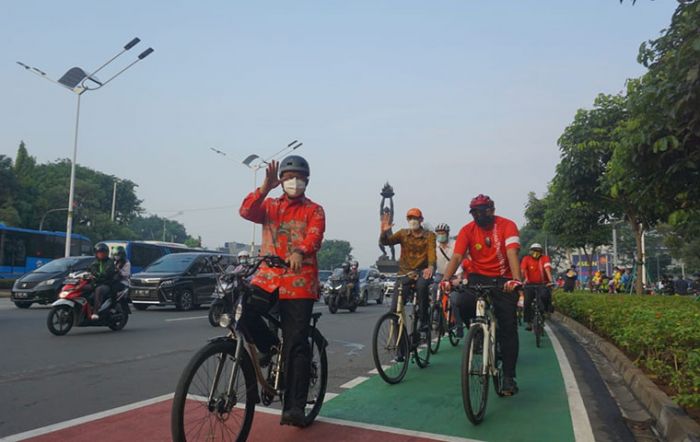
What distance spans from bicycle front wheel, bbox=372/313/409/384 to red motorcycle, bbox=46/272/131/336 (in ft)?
21.2

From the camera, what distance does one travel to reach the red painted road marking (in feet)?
13.5

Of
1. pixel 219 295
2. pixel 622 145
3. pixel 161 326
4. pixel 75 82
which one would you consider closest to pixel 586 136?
pixel 622 145

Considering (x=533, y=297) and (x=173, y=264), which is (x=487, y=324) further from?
(x=173, y=264)

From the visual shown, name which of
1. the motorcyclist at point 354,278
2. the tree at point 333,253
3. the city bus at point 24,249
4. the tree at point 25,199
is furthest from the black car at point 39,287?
the tree at point 333,253

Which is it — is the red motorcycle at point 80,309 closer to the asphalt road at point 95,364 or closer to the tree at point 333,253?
the asphalt road at point 95,364

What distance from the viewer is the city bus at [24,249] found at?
28.7m

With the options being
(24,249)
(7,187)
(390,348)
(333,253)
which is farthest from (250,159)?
(333,253)

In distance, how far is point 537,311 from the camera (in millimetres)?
10188

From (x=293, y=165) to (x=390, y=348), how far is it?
2.81 metres

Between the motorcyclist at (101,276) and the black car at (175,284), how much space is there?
509cm

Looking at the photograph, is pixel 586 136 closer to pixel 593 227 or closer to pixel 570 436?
pixel 593 227

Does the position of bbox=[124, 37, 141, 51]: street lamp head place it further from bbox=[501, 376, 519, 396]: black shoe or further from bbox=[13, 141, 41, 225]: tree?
bbox=[13, 141, 41, 225]: tree

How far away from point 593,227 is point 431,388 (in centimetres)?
1978

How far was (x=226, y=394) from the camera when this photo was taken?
3588 mm
